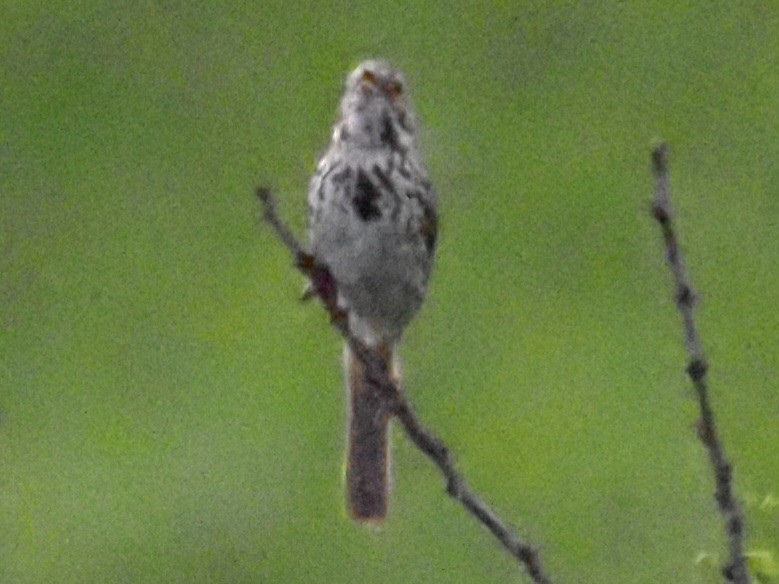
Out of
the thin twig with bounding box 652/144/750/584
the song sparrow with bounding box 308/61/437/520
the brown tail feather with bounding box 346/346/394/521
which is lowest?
the thin twig with bounding box 652/144/750/584

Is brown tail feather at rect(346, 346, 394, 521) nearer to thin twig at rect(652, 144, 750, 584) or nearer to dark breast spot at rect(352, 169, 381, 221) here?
dark breast spot at rect(352, 169, 381, 221)

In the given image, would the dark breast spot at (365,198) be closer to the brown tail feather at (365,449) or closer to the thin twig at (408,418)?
the brown tail feather at (365,449)

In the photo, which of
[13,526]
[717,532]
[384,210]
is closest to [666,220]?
[384,210]

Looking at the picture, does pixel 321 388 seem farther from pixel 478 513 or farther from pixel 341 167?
pixel 478 513

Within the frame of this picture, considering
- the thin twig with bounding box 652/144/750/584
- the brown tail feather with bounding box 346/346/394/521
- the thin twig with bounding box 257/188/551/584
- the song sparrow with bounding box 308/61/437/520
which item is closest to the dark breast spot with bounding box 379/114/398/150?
the song sparrow with bounding box 308/61/437/520

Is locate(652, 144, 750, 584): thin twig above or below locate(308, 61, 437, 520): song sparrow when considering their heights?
below

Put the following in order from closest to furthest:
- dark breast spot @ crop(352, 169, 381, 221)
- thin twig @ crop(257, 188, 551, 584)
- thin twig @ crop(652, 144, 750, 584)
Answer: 1. thin twig @ crop(652, 144, 750, 584)
2. thin twig @ crop(257, 188, 551, 584)
3. dark breast spot @ crop(352, 169, 381, 221)

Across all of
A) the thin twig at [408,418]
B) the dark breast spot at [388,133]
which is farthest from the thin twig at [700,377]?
the dark breast spot at [388,133]

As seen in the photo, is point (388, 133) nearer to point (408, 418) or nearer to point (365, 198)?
point (365, 198)

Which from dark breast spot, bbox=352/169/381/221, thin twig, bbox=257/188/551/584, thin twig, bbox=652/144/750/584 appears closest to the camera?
thin twig, bbox=652/144/750/584
